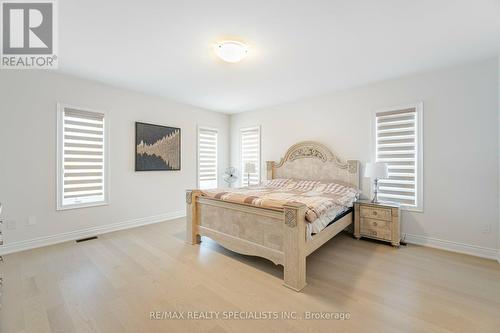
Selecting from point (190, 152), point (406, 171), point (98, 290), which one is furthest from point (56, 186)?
point (406, 171)

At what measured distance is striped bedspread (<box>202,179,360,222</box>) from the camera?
7.84 feet

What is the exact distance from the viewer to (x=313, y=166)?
431 centimetres

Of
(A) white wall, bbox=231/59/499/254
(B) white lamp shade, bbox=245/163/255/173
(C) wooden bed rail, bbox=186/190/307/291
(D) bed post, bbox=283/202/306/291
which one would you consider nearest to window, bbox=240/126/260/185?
(B) white lamp shade, bbox=245/163/255/173

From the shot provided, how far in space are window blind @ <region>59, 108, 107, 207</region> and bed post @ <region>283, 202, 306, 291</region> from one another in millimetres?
3383

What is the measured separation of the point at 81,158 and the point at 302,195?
3.63m

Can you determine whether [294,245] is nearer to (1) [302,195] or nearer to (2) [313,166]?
(1) [302,195]

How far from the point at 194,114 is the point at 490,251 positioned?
218 inches

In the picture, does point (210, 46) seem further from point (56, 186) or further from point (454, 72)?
point (454, 72)

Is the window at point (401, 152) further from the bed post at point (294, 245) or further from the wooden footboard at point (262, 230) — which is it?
the bed post at point (294, 245)

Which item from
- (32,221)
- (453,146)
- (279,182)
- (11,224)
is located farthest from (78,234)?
(453,146)

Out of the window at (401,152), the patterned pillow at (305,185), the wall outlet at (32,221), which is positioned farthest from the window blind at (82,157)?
the window at (401,152)

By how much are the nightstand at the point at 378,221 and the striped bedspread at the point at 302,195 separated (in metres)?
0.23

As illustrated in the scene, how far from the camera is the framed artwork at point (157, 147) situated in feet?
13.8

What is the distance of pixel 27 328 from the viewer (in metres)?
1.58
